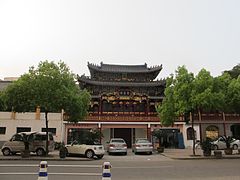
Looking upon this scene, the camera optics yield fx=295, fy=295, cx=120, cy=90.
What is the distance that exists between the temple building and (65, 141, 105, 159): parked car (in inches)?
577

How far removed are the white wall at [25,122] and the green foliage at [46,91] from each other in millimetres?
12989

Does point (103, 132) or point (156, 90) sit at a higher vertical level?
point (156, 90)

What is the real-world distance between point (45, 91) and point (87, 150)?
531 cm

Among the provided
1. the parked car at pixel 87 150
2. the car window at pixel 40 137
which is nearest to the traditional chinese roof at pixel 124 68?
the car window at pixel 40 137

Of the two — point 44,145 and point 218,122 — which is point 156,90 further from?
point 44,145

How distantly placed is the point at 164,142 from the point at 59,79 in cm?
2094

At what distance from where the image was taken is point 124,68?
47094mm

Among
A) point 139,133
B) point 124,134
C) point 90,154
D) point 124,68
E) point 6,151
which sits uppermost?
point 124,68

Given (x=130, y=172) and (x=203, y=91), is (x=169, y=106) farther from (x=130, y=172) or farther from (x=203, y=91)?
(x=130, y=172)

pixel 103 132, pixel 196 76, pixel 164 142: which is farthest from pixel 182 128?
pixel 196 76

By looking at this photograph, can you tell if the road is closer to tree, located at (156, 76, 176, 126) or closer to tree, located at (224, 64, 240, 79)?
tree, located at (156, 76, 176, 126)

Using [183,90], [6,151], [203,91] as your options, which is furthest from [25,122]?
[203,91]

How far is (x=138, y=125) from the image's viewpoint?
38.3 meters

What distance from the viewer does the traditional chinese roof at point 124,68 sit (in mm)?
44406
